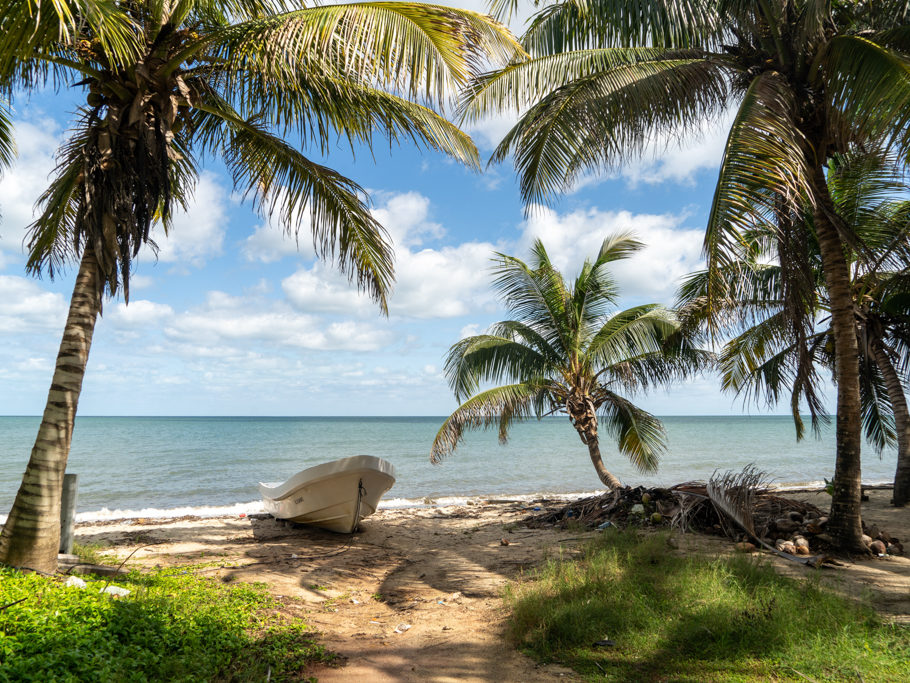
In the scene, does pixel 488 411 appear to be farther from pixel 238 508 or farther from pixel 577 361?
pixel 238 508

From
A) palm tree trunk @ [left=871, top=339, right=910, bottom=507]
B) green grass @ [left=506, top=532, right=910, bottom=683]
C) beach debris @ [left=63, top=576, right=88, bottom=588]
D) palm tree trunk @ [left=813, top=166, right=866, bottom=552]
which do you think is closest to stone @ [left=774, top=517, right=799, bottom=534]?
palm tree trunk @ [left=813, top=166, right=866, bottom=552]

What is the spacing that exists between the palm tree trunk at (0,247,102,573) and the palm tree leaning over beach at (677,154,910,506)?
647 cm

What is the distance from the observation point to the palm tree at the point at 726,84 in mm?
5645

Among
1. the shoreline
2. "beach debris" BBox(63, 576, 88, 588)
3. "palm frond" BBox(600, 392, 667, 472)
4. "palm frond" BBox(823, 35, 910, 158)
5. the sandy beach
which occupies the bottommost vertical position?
the shoreline

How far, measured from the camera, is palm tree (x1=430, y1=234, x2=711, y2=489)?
11344mm

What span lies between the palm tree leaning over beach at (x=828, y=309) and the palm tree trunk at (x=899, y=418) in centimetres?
1

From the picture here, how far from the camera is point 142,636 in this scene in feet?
11.8

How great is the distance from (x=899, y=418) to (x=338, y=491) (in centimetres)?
969

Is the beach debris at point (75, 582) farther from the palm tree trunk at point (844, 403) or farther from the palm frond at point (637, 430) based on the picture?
the palm frond at point (637, 430)

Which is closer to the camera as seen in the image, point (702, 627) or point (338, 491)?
point (702, 627)

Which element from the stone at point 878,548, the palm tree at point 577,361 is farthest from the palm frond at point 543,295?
the stone at point 878,548

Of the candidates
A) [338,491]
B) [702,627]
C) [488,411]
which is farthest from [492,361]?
[702,627]

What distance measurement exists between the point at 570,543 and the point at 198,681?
529cm

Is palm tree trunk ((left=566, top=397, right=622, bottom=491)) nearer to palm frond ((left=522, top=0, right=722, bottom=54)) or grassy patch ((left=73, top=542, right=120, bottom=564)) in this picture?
palm frond ((left=522, top=0, right=722, bottom=54))
